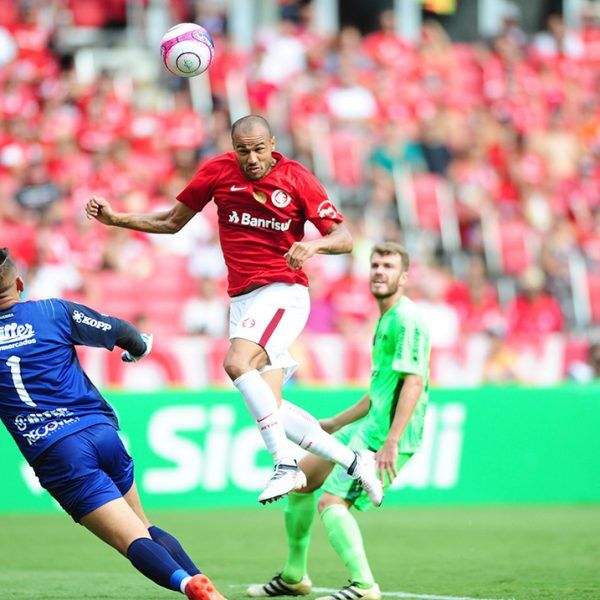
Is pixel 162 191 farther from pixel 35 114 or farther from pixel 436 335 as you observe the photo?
pixel 436 335

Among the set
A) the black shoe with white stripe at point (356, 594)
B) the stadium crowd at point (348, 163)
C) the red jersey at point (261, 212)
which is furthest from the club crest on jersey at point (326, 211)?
the stadium crowd at point (348, 163)

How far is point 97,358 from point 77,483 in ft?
27.3

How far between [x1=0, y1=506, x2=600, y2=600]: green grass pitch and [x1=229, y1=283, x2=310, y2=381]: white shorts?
1489 mm

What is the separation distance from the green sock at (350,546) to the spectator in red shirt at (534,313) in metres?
10.7

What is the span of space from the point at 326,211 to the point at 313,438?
1343 mm

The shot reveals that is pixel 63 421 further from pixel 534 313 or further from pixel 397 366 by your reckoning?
pixel 534 313

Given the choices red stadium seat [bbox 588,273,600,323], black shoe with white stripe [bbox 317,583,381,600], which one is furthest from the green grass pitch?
red stadium seat [bbox 588,273,600,323]

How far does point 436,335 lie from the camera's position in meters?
17.5

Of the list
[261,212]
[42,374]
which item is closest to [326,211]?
[261,212]

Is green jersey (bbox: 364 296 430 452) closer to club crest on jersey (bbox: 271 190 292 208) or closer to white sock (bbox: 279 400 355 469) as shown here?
white sock (bbox: 279 400 355 469)

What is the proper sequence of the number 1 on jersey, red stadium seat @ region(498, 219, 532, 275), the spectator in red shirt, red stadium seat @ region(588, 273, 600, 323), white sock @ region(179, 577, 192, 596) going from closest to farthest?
white sock @ region(179, 577, 192, 596), the number 1 on jersey, the spectator in red shirt, red stadium seat @ region(588, 273, 600, 323), red stadium seat @ region(498, 219, 532, 275)

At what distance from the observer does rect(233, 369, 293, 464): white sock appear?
8.16 metres

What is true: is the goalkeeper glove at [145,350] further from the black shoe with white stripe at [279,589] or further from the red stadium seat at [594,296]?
the red stadium seat at [594,296]

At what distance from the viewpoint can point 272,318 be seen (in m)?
8.37
